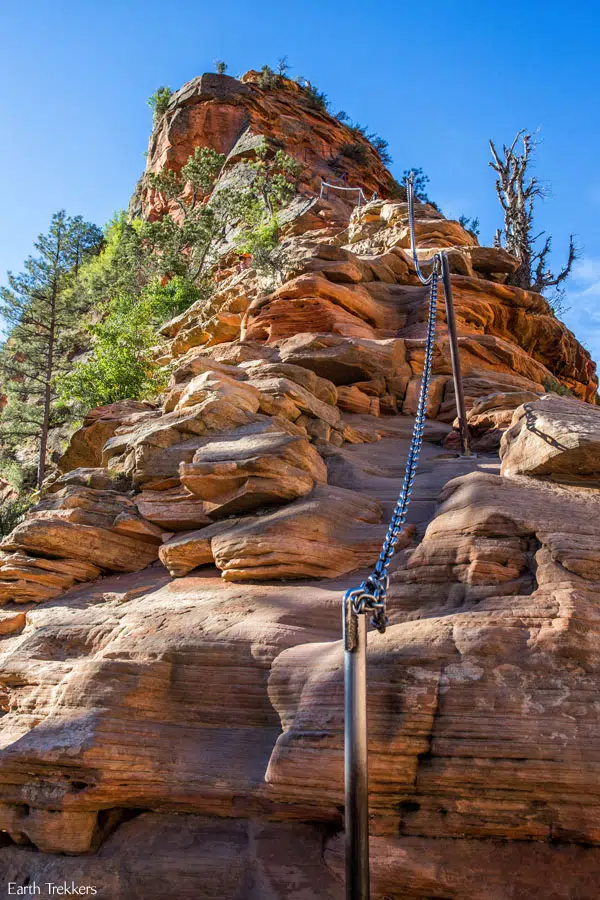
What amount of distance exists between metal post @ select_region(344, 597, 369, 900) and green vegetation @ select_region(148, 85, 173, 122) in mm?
51760

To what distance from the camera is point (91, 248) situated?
4712cm

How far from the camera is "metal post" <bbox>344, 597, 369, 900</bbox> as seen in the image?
2.75m

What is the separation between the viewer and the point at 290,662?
17.9ft

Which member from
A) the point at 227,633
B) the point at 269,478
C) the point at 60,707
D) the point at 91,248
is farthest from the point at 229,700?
the point at 91,248

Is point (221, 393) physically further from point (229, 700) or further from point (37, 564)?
point (229, 700)

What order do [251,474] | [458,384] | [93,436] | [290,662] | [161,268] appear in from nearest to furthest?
[290,662], [251,474], [458,384], [93,436], [161,268]

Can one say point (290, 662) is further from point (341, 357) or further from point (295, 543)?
point (341, 357)

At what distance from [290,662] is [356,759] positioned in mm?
2729

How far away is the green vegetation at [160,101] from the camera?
1791 inches

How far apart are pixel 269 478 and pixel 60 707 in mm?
3697

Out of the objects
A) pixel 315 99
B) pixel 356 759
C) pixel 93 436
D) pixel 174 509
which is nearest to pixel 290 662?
pixel 356 759

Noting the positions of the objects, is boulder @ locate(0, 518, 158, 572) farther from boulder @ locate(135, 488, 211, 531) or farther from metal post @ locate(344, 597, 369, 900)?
metal post @ locate(344, 597, 369, 900)

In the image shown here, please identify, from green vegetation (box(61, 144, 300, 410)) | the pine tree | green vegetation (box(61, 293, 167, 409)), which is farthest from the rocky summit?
the pine tree

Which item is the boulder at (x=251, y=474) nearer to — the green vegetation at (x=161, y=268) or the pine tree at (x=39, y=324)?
the green vegetation at (x=161, y=268)
